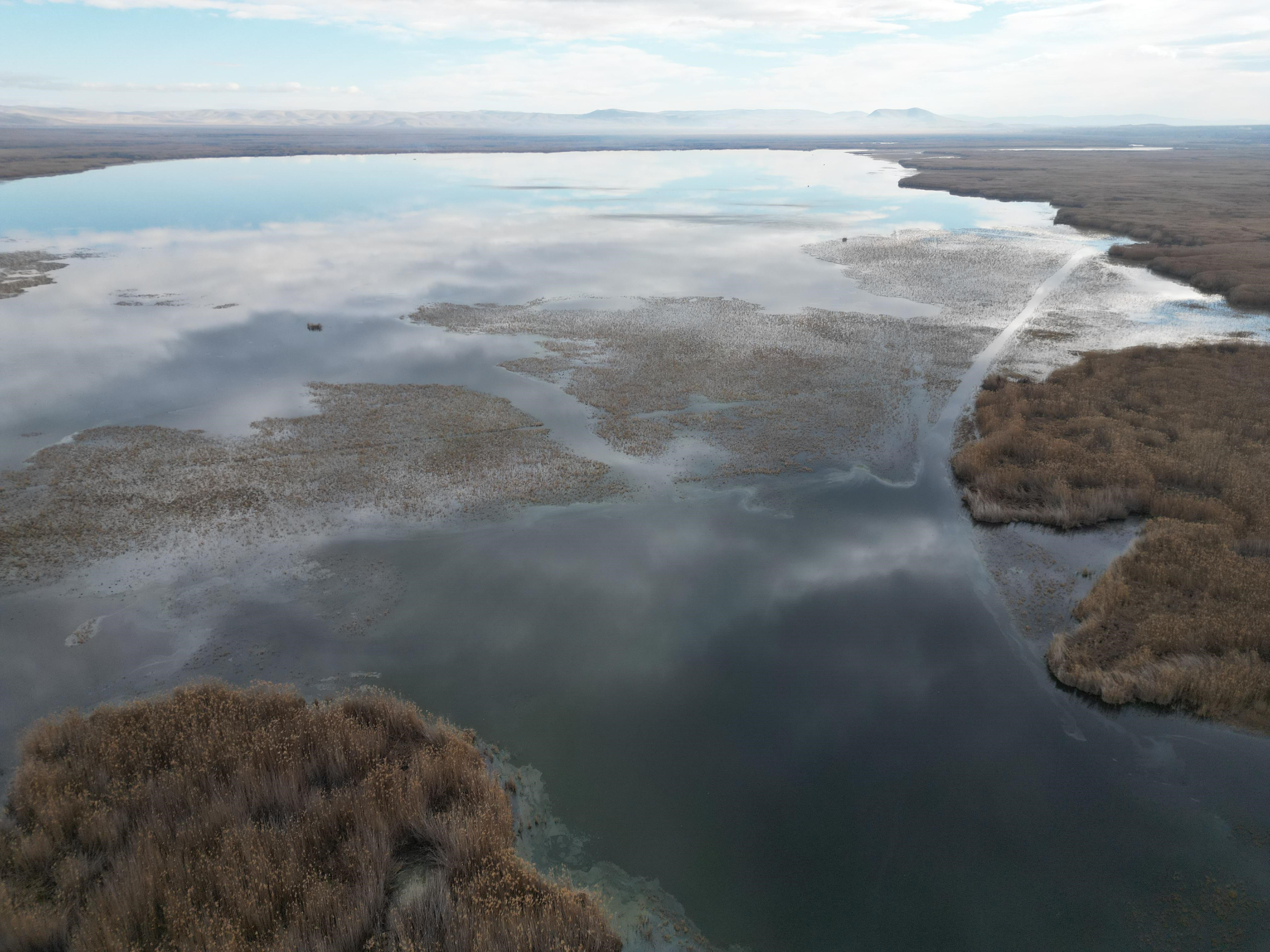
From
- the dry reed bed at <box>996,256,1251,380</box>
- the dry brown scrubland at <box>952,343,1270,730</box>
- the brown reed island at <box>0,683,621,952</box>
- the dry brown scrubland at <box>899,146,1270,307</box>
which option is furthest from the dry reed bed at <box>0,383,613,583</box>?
the dry brown scrubland at <box>899,146,1270,307</box>

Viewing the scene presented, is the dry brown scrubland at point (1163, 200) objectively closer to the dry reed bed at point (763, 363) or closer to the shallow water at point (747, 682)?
the dry reed bed at point (763, 363)

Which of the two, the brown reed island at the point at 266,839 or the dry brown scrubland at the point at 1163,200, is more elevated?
the dry brown scrubland at the point at 1163,200

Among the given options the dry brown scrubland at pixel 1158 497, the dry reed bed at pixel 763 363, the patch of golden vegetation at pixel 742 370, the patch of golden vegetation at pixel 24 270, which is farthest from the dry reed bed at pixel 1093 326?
the patch of golden vegetation at pixel 24 270

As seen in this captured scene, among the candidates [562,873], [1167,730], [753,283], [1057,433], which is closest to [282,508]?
[562,873]


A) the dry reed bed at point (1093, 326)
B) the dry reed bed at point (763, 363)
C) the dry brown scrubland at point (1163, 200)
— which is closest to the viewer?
the dry reed bed at point (763, 363)

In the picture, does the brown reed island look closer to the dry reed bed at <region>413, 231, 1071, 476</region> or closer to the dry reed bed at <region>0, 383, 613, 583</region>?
the dry reed bed at <region>0, 383, 613, 583</region>

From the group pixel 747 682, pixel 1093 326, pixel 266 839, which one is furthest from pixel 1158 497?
pixel 1093 326
